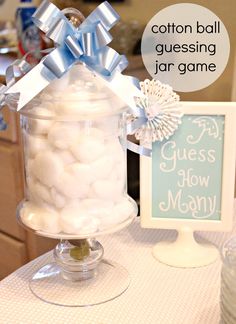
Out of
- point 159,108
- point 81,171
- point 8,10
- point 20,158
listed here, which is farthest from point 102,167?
point 8,10

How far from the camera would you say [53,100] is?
637mm

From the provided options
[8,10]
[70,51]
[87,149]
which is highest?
[8,10]

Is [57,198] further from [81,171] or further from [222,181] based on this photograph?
[222,181]

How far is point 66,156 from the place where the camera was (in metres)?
0.64

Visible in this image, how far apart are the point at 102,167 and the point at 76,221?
0.27 feet

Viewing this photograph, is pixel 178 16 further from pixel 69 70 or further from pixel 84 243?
pixel 84 243

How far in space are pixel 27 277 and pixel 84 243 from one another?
112mm

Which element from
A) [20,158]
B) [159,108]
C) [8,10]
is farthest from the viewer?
[8,10]

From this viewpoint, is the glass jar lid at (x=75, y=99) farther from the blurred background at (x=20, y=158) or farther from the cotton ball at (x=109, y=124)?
the blurred background at (x=20, y=158)

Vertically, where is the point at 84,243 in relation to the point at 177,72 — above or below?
below

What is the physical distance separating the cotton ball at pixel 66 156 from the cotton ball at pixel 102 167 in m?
0.03

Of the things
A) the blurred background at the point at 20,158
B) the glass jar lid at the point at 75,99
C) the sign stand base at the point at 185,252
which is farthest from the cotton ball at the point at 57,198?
the blurred background at the point at 20,158

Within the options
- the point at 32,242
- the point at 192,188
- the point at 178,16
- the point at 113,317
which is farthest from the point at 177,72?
the point at 32,242

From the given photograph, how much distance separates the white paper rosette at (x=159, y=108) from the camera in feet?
2.43
